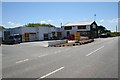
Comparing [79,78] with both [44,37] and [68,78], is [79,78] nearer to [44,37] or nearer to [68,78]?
[68,78]

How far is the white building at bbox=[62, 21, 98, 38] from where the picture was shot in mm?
82625

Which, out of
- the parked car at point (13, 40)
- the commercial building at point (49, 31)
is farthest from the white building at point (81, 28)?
the parked car at point (13, 40)

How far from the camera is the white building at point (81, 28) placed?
82.6 meters

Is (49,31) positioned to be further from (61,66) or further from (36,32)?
(61,66)

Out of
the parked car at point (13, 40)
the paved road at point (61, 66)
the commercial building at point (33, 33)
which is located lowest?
the paved road at point (61, 66)

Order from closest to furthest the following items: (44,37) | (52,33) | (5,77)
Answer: (5,77) < (44,37) < (52,33)

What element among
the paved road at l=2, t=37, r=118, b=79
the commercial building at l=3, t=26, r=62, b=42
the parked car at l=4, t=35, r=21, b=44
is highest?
the commercial building at l=3, t=26, r=62, b=42

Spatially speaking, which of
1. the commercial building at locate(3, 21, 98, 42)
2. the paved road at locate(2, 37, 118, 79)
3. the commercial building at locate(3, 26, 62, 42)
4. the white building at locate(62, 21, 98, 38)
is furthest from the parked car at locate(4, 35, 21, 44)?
the white building at locate(62, 21, 98, 38)

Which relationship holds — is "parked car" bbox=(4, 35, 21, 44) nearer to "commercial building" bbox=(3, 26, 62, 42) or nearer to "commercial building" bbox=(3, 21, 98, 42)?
"commercial building" bbox=(3, 21, 98, 42)

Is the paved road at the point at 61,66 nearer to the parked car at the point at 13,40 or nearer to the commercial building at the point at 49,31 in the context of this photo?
the parked car at the point at 13,40

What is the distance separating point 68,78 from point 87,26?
74.2m

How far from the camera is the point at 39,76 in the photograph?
10.3 metres

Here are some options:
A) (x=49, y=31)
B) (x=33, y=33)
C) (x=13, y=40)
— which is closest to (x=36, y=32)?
(x=33, y=33)

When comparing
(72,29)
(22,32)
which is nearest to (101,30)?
(72,29)
